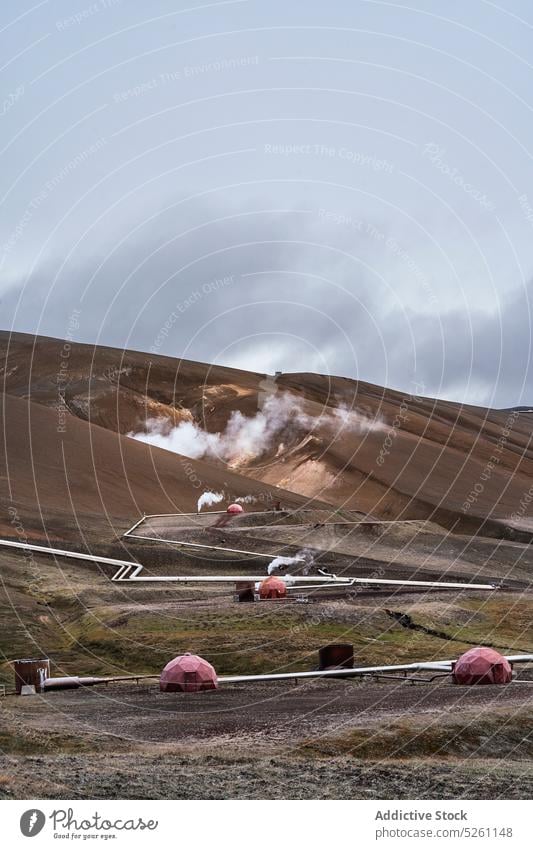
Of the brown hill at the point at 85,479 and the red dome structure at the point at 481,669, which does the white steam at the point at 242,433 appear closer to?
the brown hill at the point at 85,479

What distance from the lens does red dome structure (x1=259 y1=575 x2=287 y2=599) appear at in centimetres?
5238

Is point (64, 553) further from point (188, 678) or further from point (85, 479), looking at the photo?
point (188, 678)

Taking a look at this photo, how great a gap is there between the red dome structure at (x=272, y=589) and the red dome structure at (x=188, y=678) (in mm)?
19785

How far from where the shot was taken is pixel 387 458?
135375 mm

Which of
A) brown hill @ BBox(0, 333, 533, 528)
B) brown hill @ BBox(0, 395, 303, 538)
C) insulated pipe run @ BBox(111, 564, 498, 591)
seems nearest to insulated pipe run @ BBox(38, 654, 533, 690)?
insulated pipe run @ BBox(111, 564, 498, 591)

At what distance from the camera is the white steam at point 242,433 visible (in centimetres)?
13325

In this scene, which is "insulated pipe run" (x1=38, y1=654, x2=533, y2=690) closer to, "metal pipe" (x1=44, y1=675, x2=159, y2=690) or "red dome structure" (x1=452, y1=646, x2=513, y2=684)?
"metal pipe" (x1=44, y1=675, x2=159, y2=690)

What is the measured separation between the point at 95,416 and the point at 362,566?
7455cm

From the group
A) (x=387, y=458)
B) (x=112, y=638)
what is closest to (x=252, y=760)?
(x=112, y=638)

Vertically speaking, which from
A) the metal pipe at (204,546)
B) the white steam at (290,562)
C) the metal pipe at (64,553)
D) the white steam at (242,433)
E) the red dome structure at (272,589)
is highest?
the white steam at (242,433)

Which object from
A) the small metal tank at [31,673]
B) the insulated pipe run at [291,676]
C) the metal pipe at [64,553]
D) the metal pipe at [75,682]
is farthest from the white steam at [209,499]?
the small metal tank at [31,673]

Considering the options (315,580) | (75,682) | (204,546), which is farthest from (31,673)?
(204,546)
